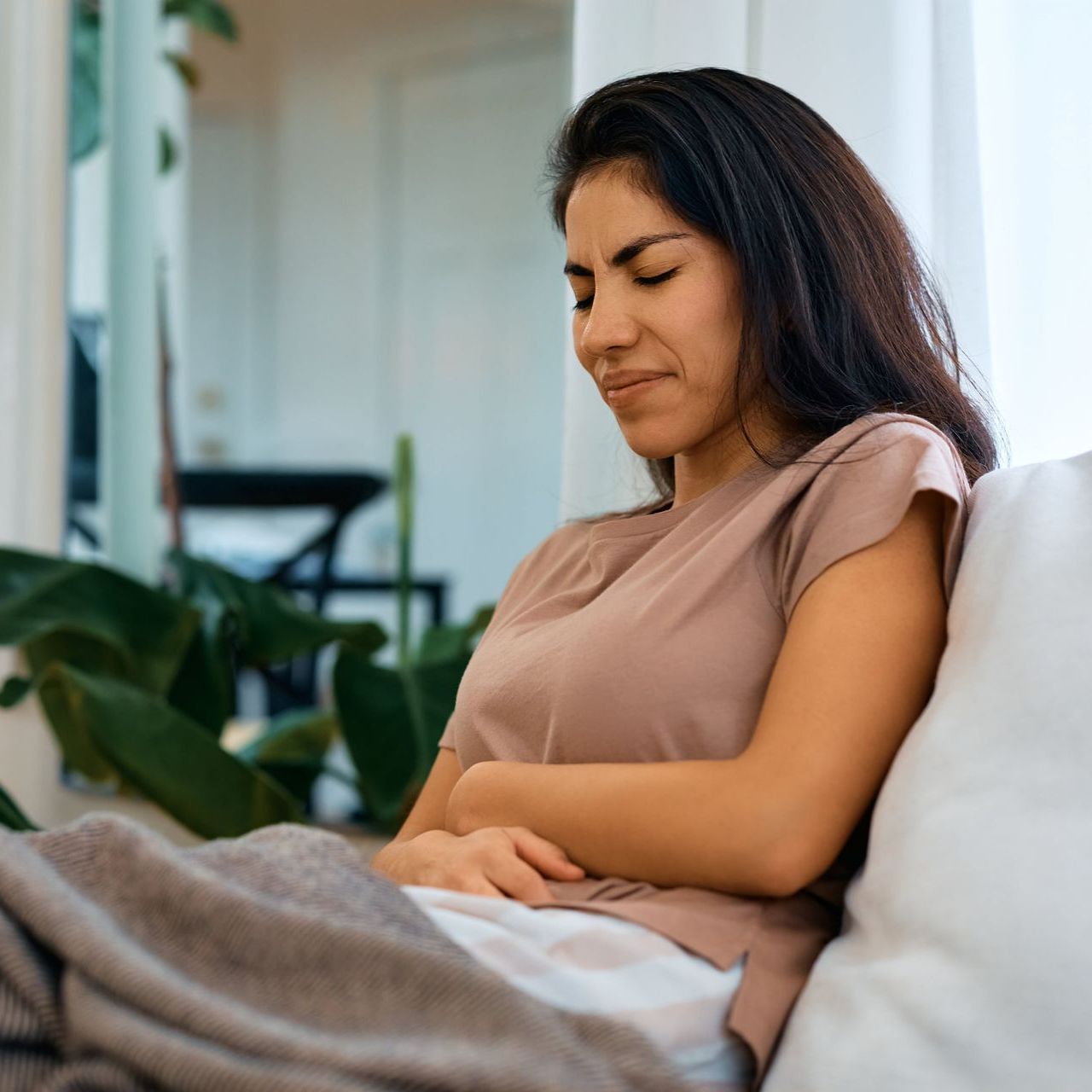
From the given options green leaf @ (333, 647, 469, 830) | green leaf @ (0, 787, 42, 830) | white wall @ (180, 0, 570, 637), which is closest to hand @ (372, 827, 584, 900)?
green leaf @ (0, 787, 42, 830)

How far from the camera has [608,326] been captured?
41.8 inches

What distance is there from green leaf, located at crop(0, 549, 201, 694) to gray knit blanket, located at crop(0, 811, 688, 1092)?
1.28m

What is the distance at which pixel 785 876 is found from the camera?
2.73ft

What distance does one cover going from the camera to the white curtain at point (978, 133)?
1.24 meters

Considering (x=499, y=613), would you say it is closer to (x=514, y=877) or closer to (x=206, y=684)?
(x=514, y=877)

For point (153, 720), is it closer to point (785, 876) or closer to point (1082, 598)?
point (785, 876)

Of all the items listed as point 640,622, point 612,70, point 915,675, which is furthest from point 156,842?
point 612,70

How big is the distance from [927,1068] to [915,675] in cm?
26

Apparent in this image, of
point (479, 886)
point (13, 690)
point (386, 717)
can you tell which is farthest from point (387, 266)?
point (479, 886)

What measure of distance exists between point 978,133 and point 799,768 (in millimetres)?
748

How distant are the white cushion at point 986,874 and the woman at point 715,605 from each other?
0.04 m

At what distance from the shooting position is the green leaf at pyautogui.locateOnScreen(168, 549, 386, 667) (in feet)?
6.84

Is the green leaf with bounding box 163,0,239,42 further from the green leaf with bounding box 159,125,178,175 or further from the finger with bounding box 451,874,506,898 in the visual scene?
the finger with bounding box 451,874,506,898

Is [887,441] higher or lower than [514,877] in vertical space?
higher
